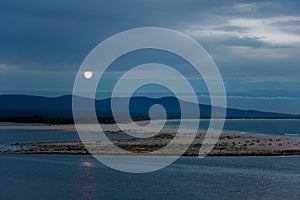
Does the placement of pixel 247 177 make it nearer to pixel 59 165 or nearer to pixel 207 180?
pixel 207 180

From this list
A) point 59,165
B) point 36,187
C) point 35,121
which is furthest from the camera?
point 35,121

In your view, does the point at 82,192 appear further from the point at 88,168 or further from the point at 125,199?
the point at 88,168

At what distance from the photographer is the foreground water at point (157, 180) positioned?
23.7 metres

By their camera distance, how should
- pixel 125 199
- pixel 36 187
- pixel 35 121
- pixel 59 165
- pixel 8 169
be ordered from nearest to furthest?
pixel 125 199 → pixel 36 187 → pixel 8 169 → pixel 59 165 → pixel 35 121

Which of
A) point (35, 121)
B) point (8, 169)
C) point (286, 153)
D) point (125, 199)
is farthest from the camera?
point (35, 121)

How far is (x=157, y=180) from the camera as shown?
28.0 metres

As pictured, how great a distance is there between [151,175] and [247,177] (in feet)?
19.1

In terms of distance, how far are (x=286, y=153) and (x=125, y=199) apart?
2438 centimetres

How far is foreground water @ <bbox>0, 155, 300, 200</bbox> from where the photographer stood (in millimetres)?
23672

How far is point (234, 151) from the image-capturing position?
44.2m

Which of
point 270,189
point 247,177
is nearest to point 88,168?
point 247,177

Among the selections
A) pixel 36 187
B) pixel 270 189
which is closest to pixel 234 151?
pixel 270 189

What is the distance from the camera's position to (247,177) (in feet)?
96.3

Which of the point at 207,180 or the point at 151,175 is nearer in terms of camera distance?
the point at 207,180
